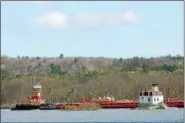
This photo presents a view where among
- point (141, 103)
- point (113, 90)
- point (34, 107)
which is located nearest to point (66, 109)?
point (34, 107)

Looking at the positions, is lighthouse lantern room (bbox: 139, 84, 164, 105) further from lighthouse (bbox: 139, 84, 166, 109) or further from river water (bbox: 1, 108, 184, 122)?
river water (bbox: 1, 108, 184, 122)

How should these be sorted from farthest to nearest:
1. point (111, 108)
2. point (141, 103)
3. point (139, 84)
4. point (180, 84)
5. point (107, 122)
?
point (139, 84)
point (180, 84)
point (111, 108)
point (141, 103)
point (107, 122)

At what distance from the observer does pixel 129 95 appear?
180500 mm

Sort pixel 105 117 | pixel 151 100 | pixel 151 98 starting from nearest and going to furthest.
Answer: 1. pixel 105 117
2. pixel 151 98
3. pixel 151 100

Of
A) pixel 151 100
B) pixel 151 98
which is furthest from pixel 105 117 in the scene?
pixel 151 100

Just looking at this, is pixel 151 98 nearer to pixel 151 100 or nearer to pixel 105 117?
pixel 151 100

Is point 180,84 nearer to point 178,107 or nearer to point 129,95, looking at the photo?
point 129,95

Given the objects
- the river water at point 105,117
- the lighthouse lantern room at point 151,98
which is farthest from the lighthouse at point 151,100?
the river water at point 105,117

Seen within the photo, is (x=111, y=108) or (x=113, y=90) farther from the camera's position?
(x=113, y=90)

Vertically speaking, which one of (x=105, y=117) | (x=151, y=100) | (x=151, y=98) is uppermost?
(x=151, y=98)

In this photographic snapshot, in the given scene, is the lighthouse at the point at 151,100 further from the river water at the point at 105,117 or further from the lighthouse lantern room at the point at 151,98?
the river water at the point at 105,117

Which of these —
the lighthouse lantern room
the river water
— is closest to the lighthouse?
the lighthouse lantern room

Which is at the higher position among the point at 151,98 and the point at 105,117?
the point at 151,98

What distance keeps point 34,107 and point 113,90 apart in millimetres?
70573
